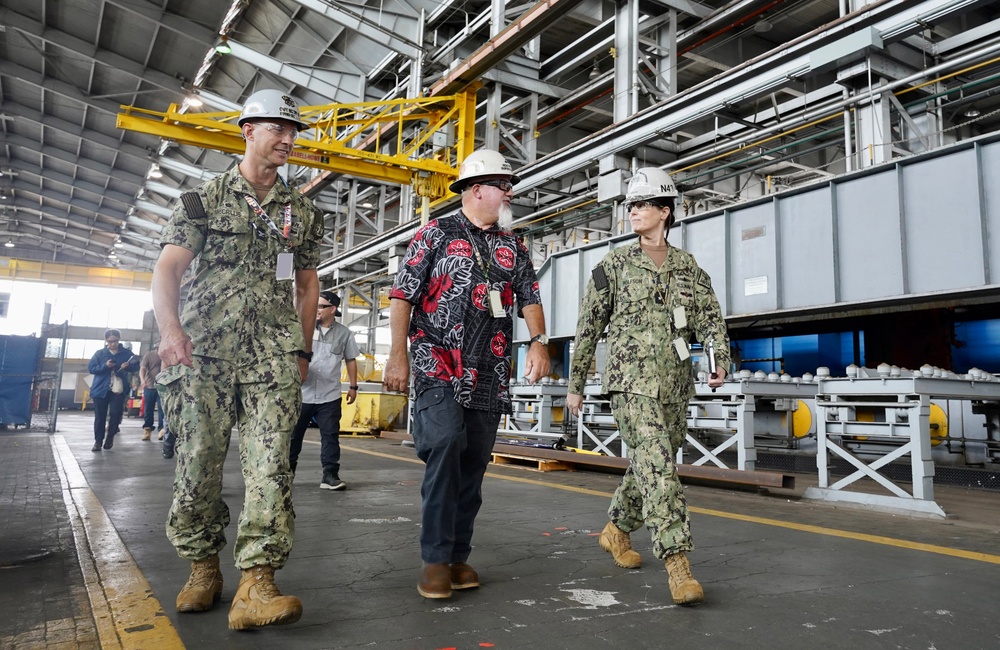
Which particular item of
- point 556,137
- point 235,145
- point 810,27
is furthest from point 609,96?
point 235,145

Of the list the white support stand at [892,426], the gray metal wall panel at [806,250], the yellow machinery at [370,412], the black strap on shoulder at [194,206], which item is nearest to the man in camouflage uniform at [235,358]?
the black strap on shoulder at [194,206]

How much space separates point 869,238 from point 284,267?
6936 mm

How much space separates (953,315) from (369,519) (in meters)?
10.7

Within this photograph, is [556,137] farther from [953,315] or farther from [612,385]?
[612,385]

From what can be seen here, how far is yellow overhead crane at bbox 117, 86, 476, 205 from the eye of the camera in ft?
46.9

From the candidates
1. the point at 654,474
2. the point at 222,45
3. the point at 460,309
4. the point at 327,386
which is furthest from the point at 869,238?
the point at 222,45

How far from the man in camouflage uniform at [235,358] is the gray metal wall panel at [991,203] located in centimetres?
670

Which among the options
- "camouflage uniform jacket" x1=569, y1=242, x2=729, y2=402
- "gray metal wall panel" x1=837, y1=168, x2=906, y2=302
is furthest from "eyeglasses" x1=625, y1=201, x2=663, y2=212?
"gray metal wall panel" x1=837, y1=168, x2=906, y2=302

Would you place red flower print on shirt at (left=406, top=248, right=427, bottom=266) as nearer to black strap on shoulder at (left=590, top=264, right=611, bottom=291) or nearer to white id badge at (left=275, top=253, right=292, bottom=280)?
white id badge at (left=275, top=253, right=292, bottom=280)

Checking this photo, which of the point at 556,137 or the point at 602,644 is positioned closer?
the point at 602,644

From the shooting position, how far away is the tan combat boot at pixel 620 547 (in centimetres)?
327

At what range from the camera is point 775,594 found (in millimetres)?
2818

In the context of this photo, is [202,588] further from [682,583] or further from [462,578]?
[682,583]

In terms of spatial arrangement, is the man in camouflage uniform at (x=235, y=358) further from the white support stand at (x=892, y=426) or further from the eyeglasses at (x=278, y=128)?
the white support stand at (x=892, y=426)
